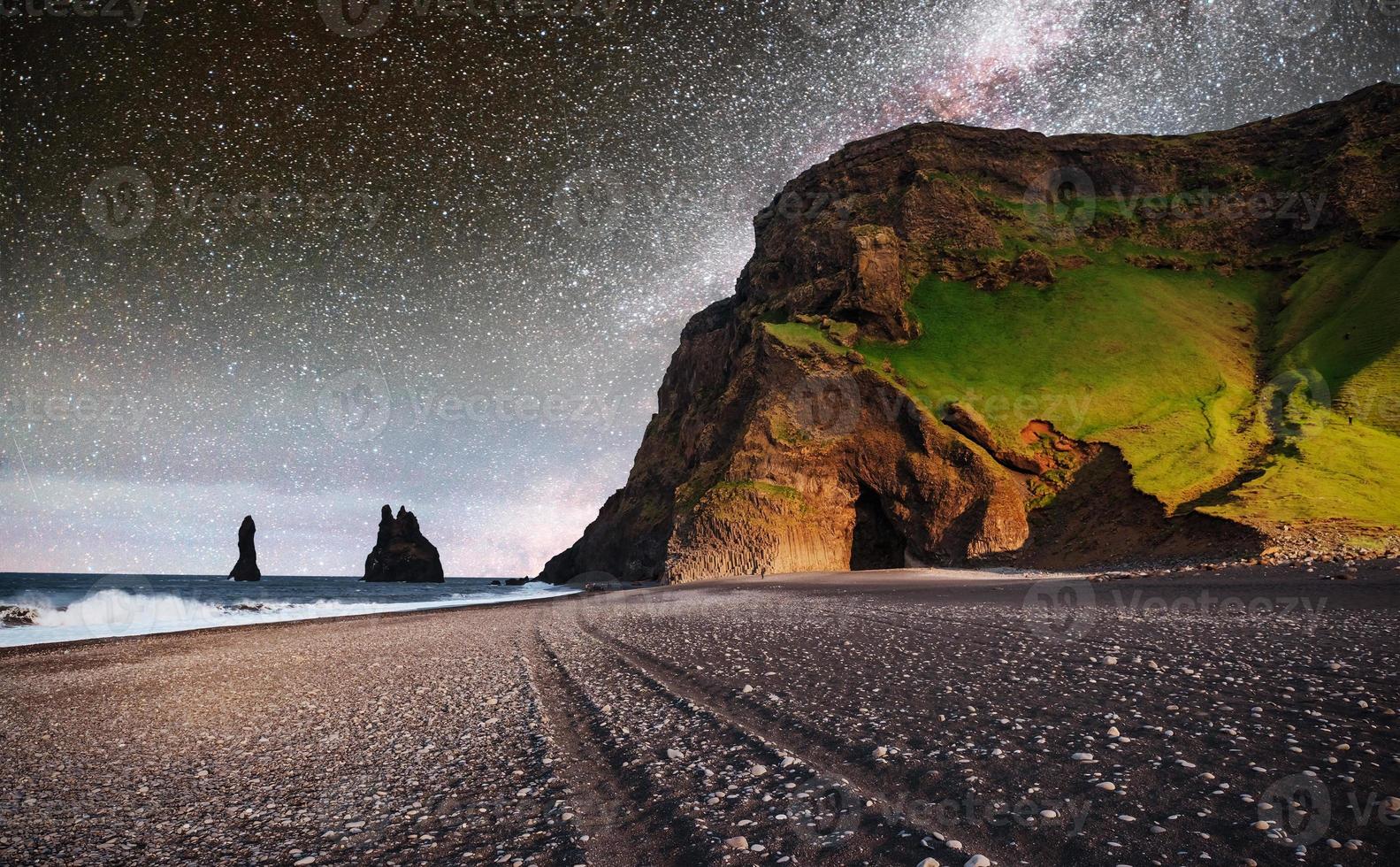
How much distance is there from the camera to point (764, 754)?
5.15m

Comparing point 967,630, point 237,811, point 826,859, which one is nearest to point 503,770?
point 237,811

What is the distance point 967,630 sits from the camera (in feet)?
39.1

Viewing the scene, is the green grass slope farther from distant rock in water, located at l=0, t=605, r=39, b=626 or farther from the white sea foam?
distant rock in water, located at l=0, t=605, r=39, b=626

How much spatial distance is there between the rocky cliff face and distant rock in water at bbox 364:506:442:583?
246 ft

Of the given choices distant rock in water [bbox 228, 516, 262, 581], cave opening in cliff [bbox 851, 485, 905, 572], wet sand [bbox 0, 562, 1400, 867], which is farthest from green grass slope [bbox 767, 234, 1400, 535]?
distant rock in water [bbox 228, 516, 262, 581]

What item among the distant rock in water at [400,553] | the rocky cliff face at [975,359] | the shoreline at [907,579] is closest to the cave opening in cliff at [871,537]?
the rocky cliff face at [975,359]

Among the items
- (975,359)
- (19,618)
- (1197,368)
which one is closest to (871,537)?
(975,359)

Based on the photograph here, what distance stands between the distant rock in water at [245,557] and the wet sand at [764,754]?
15567cm

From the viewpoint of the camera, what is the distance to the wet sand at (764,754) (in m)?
3.56

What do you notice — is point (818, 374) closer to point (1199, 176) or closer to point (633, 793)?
point (633, 793)

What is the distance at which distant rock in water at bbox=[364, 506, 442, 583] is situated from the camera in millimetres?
134750

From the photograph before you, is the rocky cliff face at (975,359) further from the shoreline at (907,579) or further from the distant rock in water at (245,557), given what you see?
the distant rock in water at (245,557)

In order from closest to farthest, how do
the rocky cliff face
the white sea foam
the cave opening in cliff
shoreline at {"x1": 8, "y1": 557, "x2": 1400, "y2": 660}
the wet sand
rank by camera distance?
1. the wet sand
2. shoreline at {"x1": 8, "y1": 557, "x2": 1400, "y2": 660}
3. the white sea foam
4. the rocky cliff face
5. the cave opening in cliff

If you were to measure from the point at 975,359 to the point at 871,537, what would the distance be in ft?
61.0
